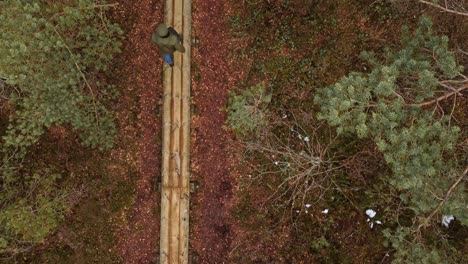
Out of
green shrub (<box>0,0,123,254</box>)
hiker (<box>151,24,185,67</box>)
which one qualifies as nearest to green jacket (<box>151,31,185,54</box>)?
hiker (<box>151,24,185,67</box>)

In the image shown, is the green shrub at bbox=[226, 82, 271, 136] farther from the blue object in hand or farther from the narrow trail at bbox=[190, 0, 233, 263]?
the blue object in hand

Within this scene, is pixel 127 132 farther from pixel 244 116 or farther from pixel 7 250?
pixel 7 250

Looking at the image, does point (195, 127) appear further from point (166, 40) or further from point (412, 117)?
point (412, 117)

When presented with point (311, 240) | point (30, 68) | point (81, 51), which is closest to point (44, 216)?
point (30, 68)

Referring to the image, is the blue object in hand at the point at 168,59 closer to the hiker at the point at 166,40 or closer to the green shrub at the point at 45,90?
the hiker at the point at 166,40

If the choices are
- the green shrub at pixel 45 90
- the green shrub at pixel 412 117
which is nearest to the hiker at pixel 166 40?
the green shrub at pixel 45 90

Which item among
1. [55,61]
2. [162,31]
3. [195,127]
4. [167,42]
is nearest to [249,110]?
Result: [195,127]
